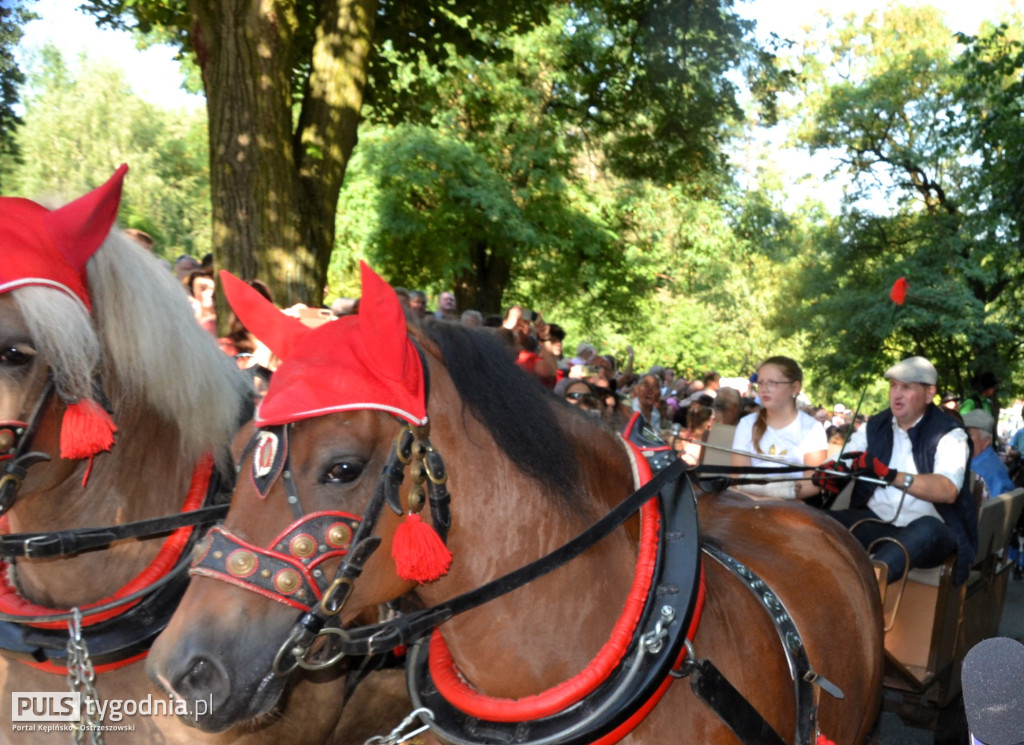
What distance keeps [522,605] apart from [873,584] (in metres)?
1.73

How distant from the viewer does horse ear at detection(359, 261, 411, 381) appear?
1.83 meters

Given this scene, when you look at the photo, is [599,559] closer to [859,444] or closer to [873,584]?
[873,584]

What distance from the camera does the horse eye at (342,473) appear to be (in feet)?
Result: 6.02

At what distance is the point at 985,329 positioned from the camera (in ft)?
63.7

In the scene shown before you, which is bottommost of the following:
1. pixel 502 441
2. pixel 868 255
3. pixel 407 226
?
pixel 502 441

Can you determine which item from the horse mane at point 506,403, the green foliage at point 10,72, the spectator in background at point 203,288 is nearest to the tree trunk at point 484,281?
the green foliage at point 10,72

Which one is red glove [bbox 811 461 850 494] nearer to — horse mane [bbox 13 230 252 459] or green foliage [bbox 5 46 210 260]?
horse mane [bbox 13 230 252 459]

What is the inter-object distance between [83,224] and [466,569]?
142 cm

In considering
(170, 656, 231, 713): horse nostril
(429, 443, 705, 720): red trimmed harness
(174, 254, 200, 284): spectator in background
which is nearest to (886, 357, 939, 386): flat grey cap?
(429, 443, 705, 720): red trimmed harness

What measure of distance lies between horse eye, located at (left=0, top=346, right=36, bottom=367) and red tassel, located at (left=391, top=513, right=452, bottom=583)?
1134 millimetres

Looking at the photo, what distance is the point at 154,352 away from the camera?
2.60m

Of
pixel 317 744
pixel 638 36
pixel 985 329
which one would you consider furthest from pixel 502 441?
pixel 985 329

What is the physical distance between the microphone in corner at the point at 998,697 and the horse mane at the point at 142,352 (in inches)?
83.8

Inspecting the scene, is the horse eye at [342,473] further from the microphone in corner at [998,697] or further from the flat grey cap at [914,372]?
the flat grey cap at [914,372]
